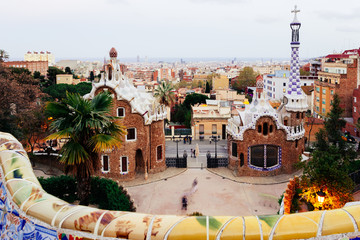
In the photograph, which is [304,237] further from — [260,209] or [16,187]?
[260,209]

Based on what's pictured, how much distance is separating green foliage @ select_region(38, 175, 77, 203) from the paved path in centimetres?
482

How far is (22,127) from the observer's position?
30500mm

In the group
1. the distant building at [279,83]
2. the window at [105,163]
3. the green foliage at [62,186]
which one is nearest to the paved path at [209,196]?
the window at [105,163]

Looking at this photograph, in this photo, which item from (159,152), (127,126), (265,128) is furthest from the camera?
(159,152)

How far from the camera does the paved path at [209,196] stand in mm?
22969

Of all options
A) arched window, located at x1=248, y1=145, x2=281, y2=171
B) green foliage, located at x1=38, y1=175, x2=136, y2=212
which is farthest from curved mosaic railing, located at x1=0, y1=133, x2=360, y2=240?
arched window, located at x1=248, y1=145, x2=281, y2=171

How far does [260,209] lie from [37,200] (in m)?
18.9

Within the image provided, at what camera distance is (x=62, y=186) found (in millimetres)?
20062

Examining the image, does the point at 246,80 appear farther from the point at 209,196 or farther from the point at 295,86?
the point at 209,196

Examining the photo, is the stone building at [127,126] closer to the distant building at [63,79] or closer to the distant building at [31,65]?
the distant building at [63,79]

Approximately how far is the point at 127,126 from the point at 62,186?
32.3 ft

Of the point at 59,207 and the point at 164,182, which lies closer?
the point at 59,207

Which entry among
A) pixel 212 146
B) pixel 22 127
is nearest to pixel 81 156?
pixel 22 127

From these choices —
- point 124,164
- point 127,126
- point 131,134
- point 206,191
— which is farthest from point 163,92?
point 206,191
